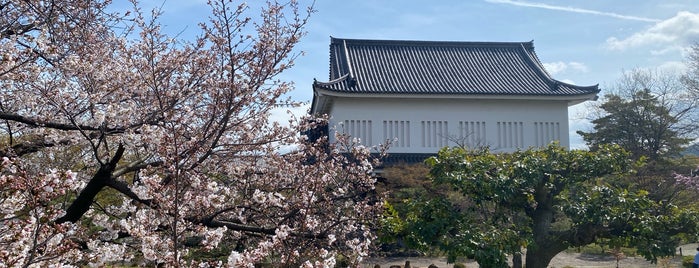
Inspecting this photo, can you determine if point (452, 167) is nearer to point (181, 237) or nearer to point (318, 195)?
point (318, 195)

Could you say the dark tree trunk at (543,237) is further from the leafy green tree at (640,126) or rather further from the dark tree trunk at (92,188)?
the leafy green tree at (640,126)

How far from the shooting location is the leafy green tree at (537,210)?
5.63 meters

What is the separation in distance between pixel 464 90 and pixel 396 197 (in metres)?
5.71

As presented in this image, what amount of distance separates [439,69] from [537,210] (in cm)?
1173

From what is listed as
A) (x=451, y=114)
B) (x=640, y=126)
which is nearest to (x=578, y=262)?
(x=451, y=114)

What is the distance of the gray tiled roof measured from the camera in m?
16.0

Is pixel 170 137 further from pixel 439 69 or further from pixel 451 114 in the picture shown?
pixel 439 69

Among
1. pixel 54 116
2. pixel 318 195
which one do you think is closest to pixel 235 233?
pixel 318 195

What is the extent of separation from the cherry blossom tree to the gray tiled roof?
10.1 meters

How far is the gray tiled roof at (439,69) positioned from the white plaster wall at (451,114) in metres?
0.38

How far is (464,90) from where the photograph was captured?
52.7 ft

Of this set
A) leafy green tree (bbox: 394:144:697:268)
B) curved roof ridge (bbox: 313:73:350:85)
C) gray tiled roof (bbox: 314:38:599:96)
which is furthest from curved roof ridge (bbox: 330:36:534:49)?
leafy green tree (bbox: 394:144:697:268)

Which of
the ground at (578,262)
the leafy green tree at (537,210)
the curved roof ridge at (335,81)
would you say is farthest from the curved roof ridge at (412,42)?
the leafy green tree at (537,210)

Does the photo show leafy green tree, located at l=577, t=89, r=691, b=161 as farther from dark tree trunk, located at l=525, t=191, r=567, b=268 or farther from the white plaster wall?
dark tree trunk, located at l=525, t=191, r=567, b=268
